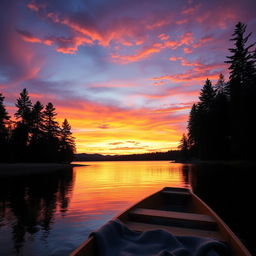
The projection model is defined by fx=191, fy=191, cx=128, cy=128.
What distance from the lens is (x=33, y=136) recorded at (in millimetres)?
58688

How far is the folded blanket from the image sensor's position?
2.76 m

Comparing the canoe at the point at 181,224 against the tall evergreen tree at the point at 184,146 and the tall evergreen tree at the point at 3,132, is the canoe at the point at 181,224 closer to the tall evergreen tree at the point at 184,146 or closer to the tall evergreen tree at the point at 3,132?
the tall evergreen tree at the point at 3,132

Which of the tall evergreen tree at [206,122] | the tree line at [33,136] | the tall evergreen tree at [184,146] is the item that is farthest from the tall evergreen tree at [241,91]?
the tall evergreen tree at [184,146]

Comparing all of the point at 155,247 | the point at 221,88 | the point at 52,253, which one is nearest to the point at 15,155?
the point at 52,253

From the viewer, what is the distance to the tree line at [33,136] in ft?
147

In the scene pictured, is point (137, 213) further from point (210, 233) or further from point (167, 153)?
point (167, 153)

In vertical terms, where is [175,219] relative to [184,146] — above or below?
below

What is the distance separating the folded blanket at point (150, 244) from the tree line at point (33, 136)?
149 ft

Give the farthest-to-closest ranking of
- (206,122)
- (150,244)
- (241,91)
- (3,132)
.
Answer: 1. (206,122)
2. (3,132)
3. (241,91)
4. (150,244)

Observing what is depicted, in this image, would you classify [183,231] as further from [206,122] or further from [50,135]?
[50,135]

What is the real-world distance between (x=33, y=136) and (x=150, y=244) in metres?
62.9

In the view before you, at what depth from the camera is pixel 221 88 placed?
56.5 metres

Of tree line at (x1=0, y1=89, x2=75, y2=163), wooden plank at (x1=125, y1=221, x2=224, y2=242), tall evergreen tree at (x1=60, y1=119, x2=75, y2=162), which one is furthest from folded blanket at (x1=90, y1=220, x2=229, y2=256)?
tall evergreen tree at (x1=60, y1=119, x2=75, y2=162)

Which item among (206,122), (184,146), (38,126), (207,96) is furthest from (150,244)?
(184,146)
